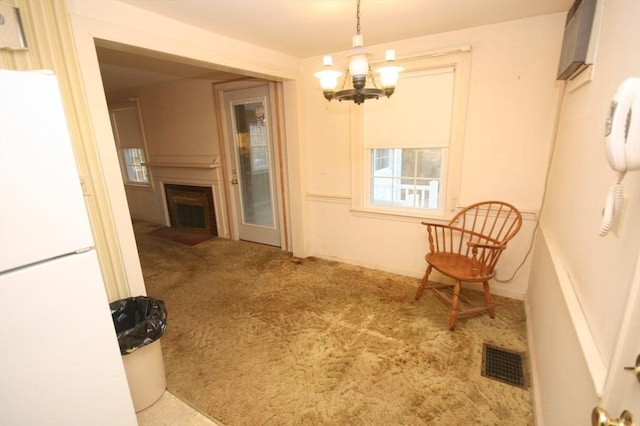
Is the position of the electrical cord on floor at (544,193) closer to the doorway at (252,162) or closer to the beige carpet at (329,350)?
the beige carpet at (329,350)

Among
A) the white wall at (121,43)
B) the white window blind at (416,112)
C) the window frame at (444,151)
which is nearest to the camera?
the white wall at (121,43)

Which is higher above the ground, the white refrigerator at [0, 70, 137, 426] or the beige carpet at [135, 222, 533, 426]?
the white refrigerator at [0, 70, 137, 426]

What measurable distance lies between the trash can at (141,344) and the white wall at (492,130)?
2.23 m

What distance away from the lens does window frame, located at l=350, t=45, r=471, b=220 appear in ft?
8.23

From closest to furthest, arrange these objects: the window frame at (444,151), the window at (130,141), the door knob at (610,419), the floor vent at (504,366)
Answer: the door knob at (610,419)
the floor vent at (504,366)
the window frame at (444,151)
the window at (130,141)

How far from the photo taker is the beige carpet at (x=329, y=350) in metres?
1.67

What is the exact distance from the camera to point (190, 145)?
452 centimetres

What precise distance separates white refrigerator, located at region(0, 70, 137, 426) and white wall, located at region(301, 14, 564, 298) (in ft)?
8.41

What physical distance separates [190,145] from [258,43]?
242 cm

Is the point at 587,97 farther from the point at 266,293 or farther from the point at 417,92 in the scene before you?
the point at 266,293

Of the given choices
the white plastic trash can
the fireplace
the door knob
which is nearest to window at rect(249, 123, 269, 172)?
the fireplace

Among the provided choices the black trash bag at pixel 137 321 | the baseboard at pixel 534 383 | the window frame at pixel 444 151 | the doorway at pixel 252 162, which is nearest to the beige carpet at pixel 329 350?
the baseboard at pixel 534 383

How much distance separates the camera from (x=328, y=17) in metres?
2.07

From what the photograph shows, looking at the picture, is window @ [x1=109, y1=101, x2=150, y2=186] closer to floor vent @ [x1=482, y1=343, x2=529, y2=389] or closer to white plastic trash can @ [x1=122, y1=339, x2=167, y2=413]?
white plastic trash can @ [x1=122, y1=339, x2=167, y2=413]
